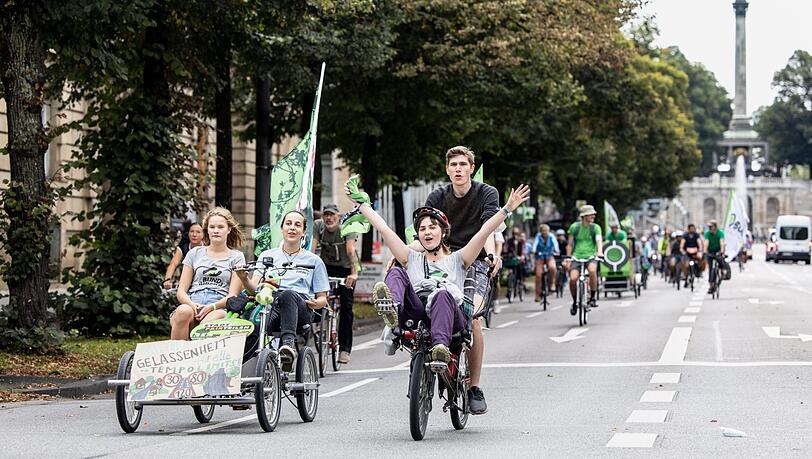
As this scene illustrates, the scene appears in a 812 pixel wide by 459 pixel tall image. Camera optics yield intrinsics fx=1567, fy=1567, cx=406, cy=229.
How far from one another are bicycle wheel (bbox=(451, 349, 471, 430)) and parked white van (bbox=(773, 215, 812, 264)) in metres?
80.9

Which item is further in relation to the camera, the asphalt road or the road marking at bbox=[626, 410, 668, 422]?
the road marking at bbox=[626, 410, 668, 422]

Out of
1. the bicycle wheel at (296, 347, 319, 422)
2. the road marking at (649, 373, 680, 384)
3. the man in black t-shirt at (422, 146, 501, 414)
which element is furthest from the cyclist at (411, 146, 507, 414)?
the road marking at (649, 373, 680, 384)

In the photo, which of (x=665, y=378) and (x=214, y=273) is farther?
(x=665, y=378)

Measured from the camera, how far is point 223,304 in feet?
36.7

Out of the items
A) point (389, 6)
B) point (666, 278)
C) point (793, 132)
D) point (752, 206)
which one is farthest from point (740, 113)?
point (389, 6)

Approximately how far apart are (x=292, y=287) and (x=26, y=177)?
17.5ft

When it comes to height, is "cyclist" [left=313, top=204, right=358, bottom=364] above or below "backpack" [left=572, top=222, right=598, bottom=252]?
below

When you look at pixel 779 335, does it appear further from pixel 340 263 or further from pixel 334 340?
pixel 334 340

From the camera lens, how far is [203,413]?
1115 centimetres

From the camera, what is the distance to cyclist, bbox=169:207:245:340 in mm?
11242

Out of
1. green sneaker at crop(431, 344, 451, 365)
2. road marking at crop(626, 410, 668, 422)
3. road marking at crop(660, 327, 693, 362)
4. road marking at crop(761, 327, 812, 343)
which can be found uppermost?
green sneaker at crop(431, 344, 451, 365)

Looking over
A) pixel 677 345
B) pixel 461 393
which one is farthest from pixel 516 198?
pixel 677 345

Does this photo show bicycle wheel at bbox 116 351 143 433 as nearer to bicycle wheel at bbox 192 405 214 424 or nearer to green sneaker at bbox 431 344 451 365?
bicycle wheel at bbox 192 405 214 424

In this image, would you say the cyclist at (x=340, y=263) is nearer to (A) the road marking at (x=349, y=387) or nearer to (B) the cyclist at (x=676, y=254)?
(A) the road marking at (x=349, y=387)
